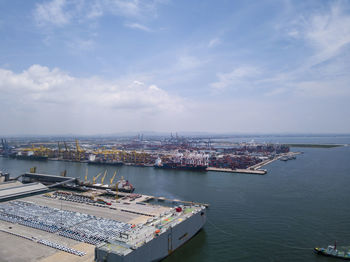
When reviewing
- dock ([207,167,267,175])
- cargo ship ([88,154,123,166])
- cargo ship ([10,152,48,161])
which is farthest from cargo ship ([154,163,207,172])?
cargo ship ([10,152,48,161])

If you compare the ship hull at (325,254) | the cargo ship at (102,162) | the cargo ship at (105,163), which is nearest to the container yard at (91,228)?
the ship hull at (325,254)

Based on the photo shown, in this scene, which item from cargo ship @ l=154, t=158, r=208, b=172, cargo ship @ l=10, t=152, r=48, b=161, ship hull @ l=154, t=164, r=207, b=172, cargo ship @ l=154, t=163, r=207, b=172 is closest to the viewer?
ship hull @ l=154, t=164, r=207, b=172

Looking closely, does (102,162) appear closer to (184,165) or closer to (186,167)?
(184,165)

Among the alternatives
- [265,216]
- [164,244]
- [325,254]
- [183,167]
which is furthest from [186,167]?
[325,254]

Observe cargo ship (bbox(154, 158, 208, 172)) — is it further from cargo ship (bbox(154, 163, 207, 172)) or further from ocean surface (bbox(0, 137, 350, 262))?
ocean surface (bbox(0, 137, 350, 262))

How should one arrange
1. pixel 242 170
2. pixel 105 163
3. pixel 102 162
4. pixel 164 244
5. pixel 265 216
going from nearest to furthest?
pixel 164 244
pixel 265 216
pixel 242 170
pixel 105 163
pixel 102 162

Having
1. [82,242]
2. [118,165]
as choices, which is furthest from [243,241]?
[118,165]

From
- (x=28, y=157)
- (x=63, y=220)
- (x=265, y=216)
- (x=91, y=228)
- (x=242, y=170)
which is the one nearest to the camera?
(x=91, y=228)

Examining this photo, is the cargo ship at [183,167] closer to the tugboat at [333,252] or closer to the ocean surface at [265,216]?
the ocean surface at [265,216]

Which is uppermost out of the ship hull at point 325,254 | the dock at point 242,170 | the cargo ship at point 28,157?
the dock at point 242,170
